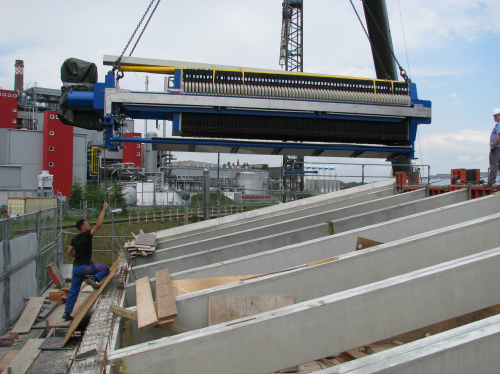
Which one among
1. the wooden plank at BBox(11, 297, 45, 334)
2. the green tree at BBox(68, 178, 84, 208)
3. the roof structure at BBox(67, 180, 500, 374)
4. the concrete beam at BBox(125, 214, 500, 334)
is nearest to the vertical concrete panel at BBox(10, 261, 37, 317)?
the wooden plank at BBox(11, 297, 45, 334)

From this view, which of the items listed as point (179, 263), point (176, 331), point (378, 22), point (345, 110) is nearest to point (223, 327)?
point (176, 331)

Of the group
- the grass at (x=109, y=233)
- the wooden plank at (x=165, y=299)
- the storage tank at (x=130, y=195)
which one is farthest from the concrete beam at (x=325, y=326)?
the storage tank at (x=130, y=195)

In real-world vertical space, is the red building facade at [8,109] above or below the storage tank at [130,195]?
above

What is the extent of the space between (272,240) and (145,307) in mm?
2893

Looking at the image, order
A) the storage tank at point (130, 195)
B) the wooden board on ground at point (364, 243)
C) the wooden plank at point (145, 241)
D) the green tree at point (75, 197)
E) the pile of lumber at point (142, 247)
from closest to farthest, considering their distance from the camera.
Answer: the wooden board on ground at point (364, 243) < the pile of lumber at point (142, 247) < the wooden plank at point (145, 241) < the green tree at point (75, 197) < the storage tank at point (130, 195)

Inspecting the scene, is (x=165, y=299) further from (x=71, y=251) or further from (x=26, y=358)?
(x=71, y=251)

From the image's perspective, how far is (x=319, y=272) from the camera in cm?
416

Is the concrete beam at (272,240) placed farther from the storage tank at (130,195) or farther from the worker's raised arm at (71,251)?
the storage tank at (130,195)

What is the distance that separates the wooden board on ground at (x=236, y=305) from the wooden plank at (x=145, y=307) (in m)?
0.65

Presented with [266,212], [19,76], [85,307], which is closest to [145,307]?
[85,307]

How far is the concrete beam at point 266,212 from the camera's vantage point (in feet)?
28.7

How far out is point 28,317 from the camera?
6.32 m

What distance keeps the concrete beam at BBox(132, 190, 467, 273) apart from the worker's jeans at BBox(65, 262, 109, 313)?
77 centimetres

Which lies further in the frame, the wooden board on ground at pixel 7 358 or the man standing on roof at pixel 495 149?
the man standing on roof at pixel 495 149
